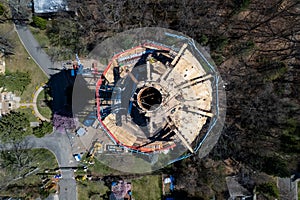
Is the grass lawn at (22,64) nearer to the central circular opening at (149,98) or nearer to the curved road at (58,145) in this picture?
the curved road at (58,145)

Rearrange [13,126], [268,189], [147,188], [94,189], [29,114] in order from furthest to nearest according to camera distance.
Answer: [29,114] → [94,189] → [147,188] → [13,126] → [268,189]

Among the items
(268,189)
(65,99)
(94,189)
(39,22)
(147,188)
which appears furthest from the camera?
(94,189)

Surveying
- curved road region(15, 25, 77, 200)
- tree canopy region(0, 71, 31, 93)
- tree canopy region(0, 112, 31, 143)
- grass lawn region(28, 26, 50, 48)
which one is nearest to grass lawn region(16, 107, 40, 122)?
tree canopy region(0, 112, 31, 143)

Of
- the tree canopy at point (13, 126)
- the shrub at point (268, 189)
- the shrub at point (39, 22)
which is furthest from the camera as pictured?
the tree canopy at point (13, 126)

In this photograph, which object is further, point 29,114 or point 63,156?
point 29,114

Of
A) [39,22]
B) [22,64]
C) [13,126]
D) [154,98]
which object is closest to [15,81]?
[22,64]

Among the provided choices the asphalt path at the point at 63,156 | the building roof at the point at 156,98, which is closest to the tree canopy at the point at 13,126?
the asphalt path at the point at 63,156

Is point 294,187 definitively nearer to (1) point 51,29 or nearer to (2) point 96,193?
(2) point 96,193

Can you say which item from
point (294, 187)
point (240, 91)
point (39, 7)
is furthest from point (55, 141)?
point (294, 187)

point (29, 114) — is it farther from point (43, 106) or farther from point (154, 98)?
point (154, 98)
